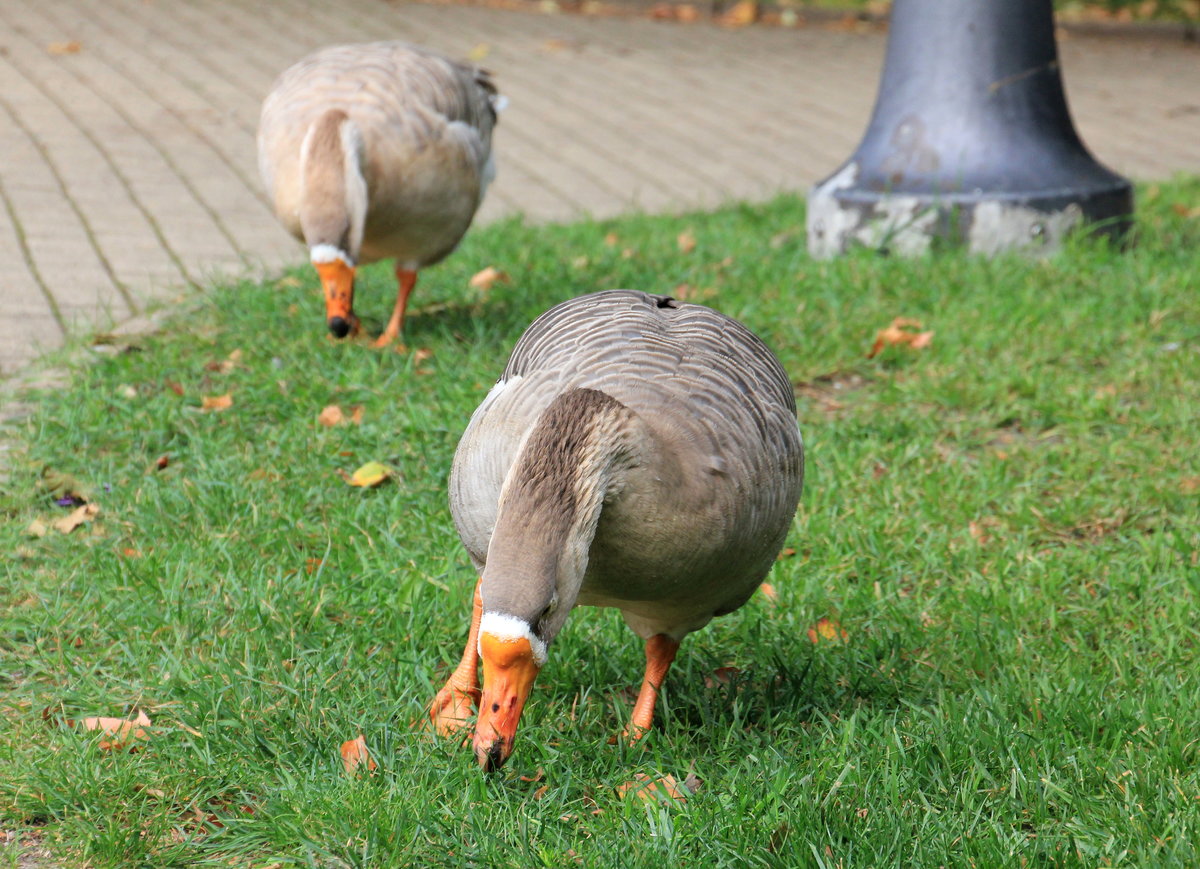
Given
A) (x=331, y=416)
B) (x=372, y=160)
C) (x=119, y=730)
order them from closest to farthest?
(x=119, y=730)
(x=331, y=416)
(x=372, y=160)

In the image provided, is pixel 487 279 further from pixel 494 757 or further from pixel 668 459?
pixel 494 757

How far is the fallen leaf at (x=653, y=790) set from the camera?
9.07 feet

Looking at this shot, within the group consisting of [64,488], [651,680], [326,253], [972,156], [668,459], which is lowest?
[64,488]

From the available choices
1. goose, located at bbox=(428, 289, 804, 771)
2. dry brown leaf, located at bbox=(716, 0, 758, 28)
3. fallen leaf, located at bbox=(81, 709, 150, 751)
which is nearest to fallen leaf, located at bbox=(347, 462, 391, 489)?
goose, located at bbox=(428, 289, 804, 771)

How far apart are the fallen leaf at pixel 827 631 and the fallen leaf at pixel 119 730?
5.72 ft

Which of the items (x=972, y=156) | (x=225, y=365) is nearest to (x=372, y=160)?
(x=225, y=365)

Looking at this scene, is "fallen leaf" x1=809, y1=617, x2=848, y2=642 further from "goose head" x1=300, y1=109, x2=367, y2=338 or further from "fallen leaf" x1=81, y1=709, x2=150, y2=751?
"goose head" x1=300, y1=109, x2=367, y2=338

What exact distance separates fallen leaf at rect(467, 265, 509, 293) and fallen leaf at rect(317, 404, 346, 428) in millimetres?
1531

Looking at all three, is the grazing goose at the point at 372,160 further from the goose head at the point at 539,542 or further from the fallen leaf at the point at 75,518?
the goose head at the point at 539,542

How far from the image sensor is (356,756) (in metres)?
2.92

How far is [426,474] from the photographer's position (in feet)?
14.7

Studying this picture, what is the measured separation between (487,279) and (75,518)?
2649mm

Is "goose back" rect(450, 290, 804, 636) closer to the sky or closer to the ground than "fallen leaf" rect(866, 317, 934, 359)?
closer to the sky

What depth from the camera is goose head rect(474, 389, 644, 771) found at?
2.30 m
